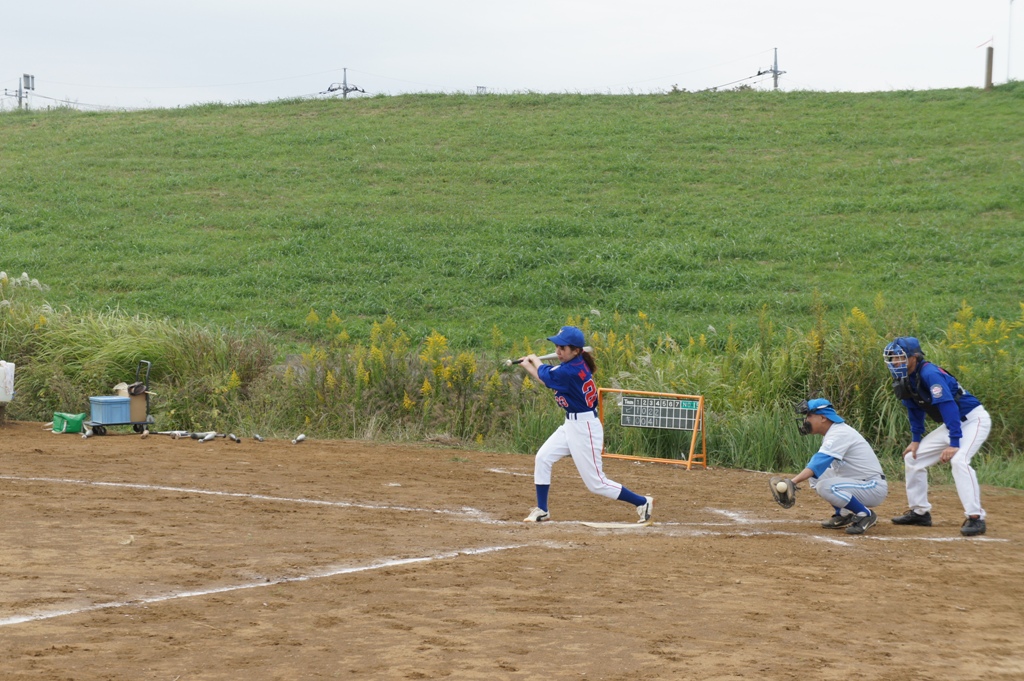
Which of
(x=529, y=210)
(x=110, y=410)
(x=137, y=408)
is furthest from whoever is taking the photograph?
(x=529, y=210)

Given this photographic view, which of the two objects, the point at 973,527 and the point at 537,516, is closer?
the point at 973,527

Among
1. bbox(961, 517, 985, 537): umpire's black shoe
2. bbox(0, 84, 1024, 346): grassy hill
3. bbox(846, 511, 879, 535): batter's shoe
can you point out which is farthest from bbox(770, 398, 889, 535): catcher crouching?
bbox(0, 84, 1024, 346): grassy hill

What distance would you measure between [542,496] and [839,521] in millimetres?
2640

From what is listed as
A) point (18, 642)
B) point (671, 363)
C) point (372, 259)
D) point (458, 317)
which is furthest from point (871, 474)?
point (372, 259)

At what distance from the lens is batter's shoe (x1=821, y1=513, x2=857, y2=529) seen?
9.46 metres

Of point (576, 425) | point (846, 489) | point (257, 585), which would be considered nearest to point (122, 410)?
point (576, 425)

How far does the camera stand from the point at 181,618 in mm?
6016

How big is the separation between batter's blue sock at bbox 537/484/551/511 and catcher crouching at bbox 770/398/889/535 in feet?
6.48

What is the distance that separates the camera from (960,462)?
9.19m

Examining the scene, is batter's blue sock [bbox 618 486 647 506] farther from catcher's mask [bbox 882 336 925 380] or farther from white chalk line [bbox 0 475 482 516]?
catcher's mask [bbox 882 336 925 380]

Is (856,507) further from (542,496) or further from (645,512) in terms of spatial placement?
(542,496)

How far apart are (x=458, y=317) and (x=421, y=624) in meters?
16.5

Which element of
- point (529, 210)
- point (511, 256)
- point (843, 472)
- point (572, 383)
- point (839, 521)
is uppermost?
point (529, 210)

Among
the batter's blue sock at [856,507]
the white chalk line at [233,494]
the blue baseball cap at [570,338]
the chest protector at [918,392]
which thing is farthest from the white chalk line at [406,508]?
the blue baseball cap at [570,338]
